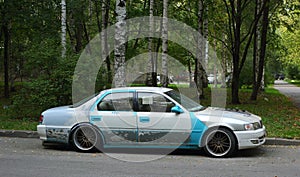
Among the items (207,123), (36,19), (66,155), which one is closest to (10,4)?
(36,19)

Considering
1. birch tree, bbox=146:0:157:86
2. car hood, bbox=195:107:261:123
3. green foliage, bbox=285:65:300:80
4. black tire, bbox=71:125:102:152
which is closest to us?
car hood, bbox=195:107:261:123

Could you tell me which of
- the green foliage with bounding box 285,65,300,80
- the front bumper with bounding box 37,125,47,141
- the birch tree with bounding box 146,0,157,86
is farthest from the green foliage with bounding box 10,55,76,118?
the green foliage with bounding box 285,65,300,80

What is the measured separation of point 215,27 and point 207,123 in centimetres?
1796

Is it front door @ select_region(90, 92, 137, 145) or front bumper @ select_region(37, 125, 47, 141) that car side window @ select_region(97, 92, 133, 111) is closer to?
front door @ select_region(90, 92, 137, 145)

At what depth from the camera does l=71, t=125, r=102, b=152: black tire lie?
27.2 ft

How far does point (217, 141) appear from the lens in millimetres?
7875

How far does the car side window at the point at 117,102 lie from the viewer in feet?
27.3

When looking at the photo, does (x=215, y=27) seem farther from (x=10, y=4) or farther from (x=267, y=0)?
(x=10, y=4)

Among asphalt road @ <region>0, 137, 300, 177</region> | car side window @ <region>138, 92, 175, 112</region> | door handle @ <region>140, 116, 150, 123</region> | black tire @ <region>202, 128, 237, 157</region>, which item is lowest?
asphalt road @ <region>0, 137, 300, 177</region>

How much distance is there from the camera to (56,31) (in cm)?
1962

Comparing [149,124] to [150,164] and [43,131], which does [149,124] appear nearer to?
[150,164]

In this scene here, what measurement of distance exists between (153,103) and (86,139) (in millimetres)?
1692

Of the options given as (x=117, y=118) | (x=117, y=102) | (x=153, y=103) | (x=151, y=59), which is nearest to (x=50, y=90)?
(x=117, y=102)

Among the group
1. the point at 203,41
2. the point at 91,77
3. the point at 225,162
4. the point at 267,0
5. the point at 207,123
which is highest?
the point at 267,0
